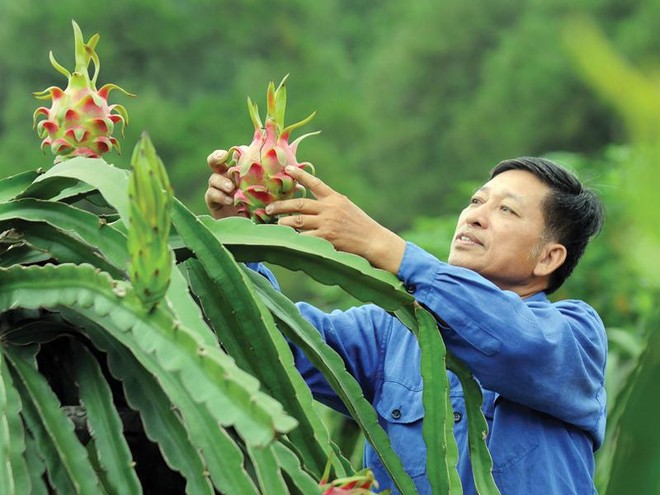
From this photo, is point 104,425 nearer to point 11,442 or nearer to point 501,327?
point 11,442

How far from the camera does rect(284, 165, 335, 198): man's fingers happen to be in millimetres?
1594

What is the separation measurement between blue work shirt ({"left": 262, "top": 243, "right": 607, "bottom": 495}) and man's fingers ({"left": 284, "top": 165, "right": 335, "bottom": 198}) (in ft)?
0.48

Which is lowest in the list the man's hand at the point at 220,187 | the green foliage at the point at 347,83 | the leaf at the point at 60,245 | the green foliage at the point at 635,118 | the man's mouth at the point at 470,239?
the green foliage at the point at 635,118

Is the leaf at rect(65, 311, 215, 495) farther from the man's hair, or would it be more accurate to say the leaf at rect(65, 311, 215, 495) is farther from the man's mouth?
the man's hair

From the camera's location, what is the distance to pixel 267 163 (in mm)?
1597

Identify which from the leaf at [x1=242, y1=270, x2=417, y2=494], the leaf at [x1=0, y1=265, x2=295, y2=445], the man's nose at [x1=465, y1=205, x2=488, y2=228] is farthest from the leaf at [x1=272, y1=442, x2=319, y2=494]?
the man's nose at [x1=465, y1=205, x2=488, y2=228]

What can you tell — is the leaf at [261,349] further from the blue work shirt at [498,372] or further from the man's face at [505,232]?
the man's face at [505,232]

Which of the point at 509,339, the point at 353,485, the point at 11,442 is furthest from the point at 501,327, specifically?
the point at 11,442

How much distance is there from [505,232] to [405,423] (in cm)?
40

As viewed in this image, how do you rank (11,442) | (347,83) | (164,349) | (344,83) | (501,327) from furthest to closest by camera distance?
1. (347,83)
2. (344,83)
3. (501,327)
4. (11,442)
5. (164,349)

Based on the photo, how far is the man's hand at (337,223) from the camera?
161 cm

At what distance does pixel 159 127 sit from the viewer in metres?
27.9

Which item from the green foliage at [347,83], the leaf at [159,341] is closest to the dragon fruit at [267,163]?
the leaf at [159,341]

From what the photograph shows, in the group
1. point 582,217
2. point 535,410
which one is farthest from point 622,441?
point 582,217
